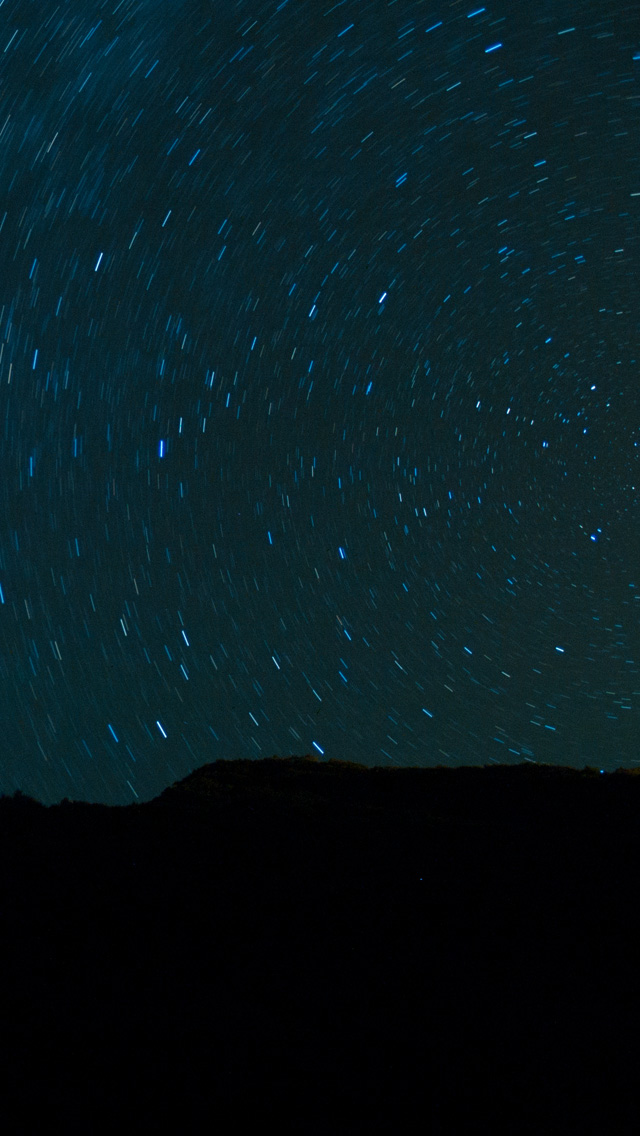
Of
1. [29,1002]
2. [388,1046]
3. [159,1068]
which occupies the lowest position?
[388,1046]

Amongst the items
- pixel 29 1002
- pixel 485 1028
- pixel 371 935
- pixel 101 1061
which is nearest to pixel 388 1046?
pixel 485 1028

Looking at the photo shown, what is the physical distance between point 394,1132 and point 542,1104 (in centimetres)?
71

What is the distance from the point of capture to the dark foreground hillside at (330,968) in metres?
3.37

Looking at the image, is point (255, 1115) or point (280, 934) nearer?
point (255, 1115)

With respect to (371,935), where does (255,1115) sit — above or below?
below

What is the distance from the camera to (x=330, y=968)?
14.8 ft

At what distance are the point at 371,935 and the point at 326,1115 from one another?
172cm

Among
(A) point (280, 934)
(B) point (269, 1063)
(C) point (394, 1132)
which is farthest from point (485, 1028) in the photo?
(A) point (280, 934)

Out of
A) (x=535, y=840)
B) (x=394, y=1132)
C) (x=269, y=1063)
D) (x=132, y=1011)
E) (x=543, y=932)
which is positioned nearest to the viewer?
(x=394, y=1132)

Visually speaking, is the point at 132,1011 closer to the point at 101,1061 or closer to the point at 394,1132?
the point at 101,1061

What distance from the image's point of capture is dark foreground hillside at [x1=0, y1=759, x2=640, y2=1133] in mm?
3369

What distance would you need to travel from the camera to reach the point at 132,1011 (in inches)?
165

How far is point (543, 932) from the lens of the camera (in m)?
4.79

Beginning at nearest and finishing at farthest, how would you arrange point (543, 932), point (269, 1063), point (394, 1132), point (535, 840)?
1. point (394, 1132)
2. point (269, 1063)
3. point (543, 932)
4. point (535, 840)
